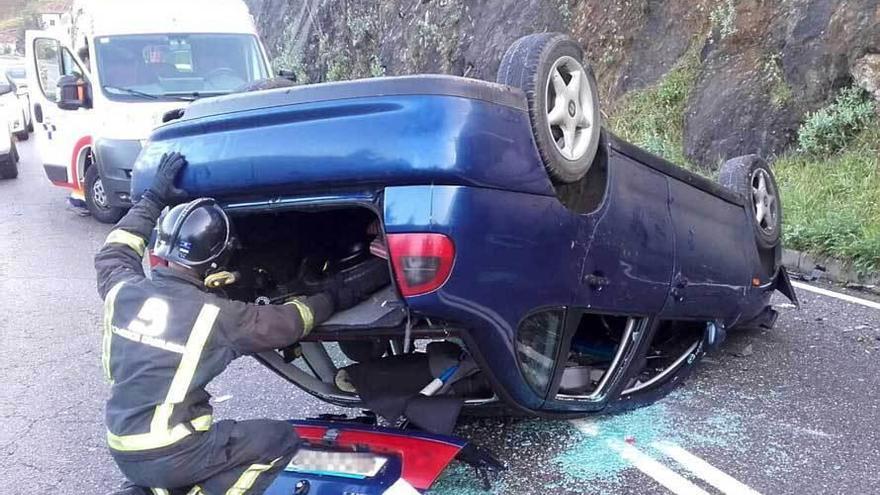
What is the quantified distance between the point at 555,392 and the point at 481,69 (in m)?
11.7

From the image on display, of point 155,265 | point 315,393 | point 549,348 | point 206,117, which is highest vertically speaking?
point 206,117

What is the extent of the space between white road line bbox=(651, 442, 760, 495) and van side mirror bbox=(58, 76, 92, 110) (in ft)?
24.5

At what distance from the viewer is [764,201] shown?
193 inches

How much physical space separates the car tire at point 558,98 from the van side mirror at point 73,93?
716 cm

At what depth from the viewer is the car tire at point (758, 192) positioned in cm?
467

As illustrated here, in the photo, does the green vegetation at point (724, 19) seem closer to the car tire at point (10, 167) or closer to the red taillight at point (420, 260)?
the red taillight at point (420, 260)

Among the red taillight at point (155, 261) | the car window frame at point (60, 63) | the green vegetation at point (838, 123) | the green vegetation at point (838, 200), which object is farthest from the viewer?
the car window frame at point (60, 63)

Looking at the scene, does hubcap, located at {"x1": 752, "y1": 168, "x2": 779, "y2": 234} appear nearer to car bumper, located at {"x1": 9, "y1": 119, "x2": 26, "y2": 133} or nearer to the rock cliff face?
the rock cliff face

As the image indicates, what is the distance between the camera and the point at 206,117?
3141mm

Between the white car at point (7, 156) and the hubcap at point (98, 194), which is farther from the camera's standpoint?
the white car at point (7, 156)

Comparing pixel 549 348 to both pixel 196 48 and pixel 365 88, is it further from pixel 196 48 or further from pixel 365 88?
pixel 196 48

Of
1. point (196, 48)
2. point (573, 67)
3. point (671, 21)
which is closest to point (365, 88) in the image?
point (573, 67)

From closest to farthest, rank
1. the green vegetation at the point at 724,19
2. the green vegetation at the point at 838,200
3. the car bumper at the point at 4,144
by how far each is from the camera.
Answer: the green vegetation at the point at 838,200 → the green vegetation at the point at 724,19 → the car bumper at the point at 4,144

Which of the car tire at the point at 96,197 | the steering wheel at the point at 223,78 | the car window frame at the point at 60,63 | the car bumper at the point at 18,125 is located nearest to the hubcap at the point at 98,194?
the car tire at the point at 96,197
